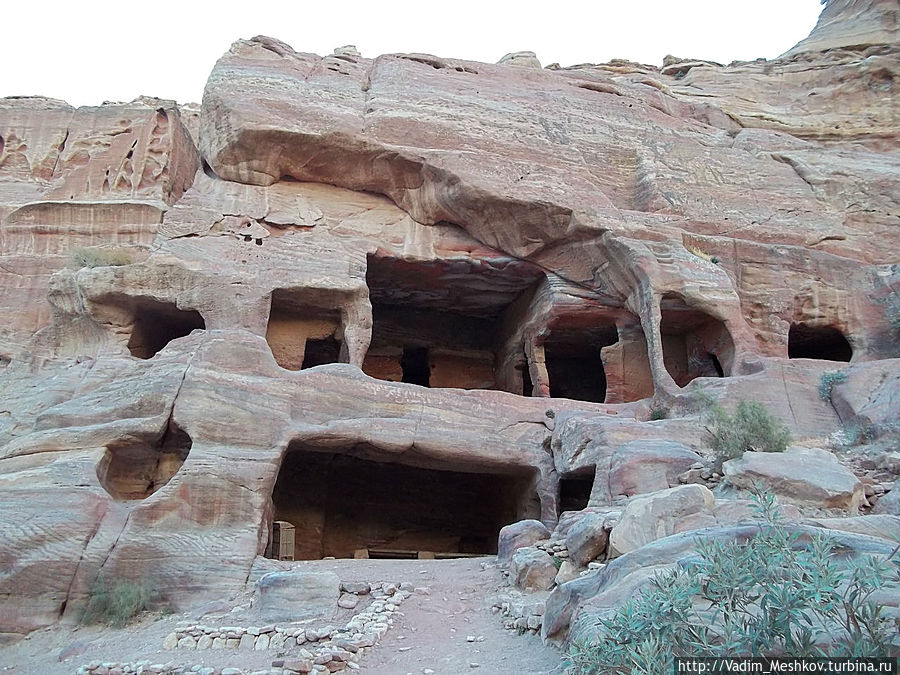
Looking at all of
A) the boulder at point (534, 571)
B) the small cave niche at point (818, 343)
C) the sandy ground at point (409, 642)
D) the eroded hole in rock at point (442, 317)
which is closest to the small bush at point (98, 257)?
the eroded hole in rock at point (442, 317)

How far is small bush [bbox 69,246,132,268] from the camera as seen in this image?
1332cm

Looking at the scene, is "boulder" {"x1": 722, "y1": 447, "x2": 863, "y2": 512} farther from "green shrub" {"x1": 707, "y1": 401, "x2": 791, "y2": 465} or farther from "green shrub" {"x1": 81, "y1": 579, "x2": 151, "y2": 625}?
"green shrub" {"x1": 81, "y1": 579, "x2": 151, "y2": 625}

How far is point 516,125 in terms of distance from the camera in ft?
53.0

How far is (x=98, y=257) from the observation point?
1338cm

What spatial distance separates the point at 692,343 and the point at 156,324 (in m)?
10.3

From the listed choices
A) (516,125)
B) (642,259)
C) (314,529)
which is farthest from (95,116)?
(642,259)

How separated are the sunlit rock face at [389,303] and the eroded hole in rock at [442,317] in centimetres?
9

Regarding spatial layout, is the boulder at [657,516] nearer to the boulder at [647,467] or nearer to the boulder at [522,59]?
the boulder at [647,467]

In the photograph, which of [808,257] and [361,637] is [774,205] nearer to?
[808,257]

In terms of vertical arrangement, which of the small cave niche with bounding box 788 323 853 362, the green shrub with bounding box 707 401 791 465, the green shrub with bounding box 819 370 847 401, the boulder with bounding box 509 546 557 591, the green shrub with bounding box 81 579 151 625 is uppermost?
the small cave niche with bounding box 788 323 853 362

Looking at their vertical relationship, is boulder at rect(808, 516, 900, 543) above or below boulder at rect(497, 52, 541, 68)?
below

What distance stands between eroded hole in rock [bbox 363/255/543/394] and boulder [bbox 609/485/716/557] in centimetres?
945

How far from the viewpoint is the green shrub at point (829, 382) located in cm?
1188

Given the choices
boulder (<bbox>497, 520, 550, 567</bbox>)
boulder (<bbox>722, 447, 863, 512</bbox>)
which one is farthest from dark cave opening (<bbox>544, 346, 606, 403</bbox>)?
boulder (<bbox>722, 447, 863, 512</bbox>)
